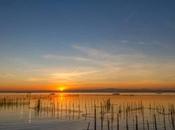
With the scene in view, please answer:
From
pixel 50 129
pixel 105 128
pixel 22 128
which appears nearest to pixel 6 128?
pixel 22 128

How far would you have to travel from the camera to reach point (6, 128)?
1044 inches

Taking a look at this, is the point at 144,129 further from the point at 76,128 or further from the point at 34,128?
the point at 34,128

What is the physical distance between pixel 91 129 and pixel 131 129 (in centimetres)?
446

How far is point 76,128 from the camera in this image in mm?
27375

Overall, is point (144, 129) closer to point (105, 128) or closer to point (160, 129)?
point (160, 129)

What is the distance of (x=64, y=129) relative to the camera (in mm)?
26453

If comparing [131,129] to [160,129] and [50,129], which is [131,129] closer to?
[160,129]

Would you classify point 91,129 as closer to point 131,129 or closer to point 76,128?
point 76,128

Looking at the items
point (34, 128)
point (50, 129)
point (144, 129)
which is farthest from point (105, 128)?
point (34, 128)

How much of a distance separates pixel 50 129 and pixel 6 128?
460cm

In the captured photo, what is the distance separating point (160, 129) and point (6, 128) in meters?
16.3

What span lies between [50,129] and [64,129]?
4.69 ft

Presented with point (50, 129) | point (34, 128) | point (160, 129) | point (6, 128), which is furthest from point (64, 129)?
point (160, 129)

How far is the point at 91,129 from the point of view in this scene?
26297 millimetres
